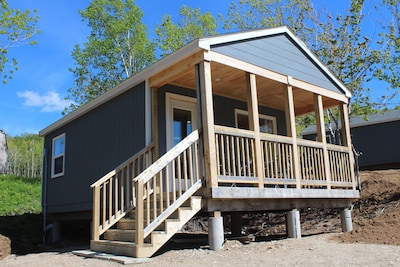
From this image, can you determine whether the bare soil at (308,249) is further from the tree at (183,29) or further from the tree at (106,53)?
the tree at (183,29)

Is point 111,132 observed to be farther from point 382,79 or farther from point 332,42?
point 382,79

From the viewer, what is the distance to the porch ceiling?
7660mm

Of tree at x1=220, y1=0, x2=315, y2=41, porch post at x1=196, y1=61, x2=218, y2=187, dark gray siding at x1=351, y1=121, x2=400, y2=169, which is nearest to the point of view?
porch post at x1=196, y1=61, x2=218, y2=187

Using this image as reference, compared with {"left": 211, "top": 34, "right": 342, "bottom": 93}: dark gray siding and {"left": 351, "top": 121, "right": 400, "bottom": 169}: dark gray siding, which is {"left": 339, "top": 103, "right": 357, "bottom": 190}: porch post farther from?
{"left": 351, "top": 121, "right": 400, "bottom": 169}: dark gray siding

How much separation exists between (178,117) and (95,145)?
2.46m

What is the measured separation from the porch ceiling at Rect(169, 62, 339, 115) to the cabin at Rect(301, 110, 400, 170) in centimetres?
924

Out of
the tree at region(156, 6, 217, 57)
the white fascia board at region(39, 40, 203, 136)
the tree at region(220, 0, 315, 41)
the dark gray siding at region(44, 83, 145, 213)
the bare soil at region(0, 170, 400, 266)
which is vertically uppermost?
the tree at region(156, 6, 217, 57)

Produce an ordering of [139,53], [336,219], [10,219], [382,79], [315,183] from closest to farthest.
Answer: [315,183] → [336,219] → [10,219] → [382,79] → [139,53]

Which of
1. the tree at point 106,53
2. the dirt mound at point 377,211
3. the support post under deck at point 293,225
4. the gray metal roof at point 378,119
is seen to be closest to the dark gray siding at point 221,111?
the support post under deck at point 293,225

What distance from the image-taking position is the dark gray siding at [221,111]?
8.07 meters

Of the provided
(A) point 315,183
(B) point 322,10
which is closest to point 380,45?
(B) point 322,10

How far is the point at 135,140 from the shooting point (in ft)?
26.6

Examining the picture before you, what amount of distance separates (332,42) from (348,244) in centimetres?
1004

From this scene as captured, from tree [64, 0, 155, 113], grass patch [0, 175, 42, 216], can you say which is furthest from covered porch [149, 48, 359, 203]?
tree [64, 0, 155, 113]
